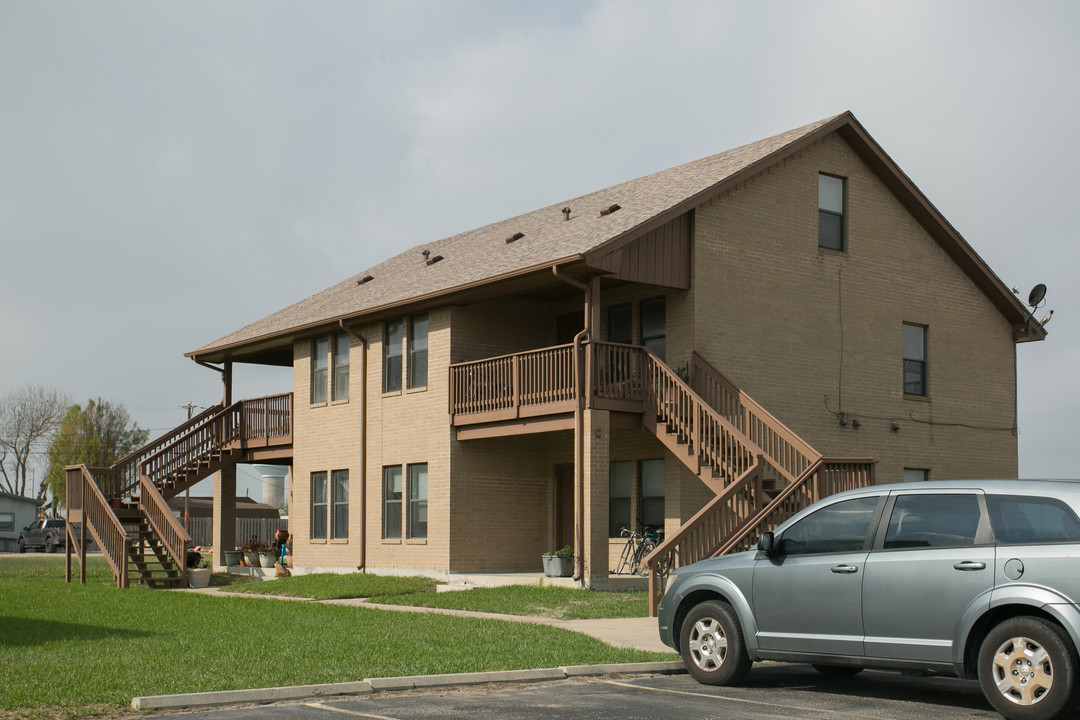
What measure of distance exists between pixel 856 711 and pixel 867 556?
4.10 feet

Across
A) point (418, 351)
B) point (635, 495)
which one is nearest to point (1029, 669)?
point (635, 495)

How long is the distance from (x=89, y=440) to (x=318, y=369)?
5791cm

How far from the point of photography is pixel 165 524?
2664 centimetres

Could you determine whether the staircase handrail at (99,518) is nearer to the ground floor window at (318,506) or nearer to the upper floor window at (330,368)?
the ground floor window at (318,506)

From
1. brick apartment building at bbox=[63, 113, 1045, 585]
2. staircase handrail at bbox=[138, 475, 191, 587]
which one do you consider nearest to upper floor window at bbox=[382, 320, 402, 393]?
brick apartment building at bbox=[63, 113, 1045, 585]

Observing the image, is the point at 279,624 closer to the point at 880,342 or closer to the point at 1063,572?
the point at 1063,572

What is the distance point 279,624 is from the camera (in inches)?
628

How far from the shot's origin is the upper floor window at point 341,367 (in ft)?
94.1

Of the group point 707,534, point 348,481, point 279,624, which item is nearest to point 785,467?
point 707,534

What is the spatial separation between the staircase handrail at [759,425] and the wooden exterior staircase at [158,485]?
1125cm

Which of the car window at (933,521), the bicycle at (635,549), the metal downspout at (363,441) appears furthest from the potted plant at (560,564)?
the car window at (933,521)

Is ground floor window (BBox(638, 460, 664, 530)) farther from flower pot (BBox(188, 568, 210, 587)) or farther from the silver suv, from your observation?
the silver suv

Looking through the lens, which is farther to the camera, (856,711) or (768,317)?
(768,317)

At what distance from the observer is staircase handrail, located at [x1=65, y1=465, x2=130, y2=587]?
25375 mm
